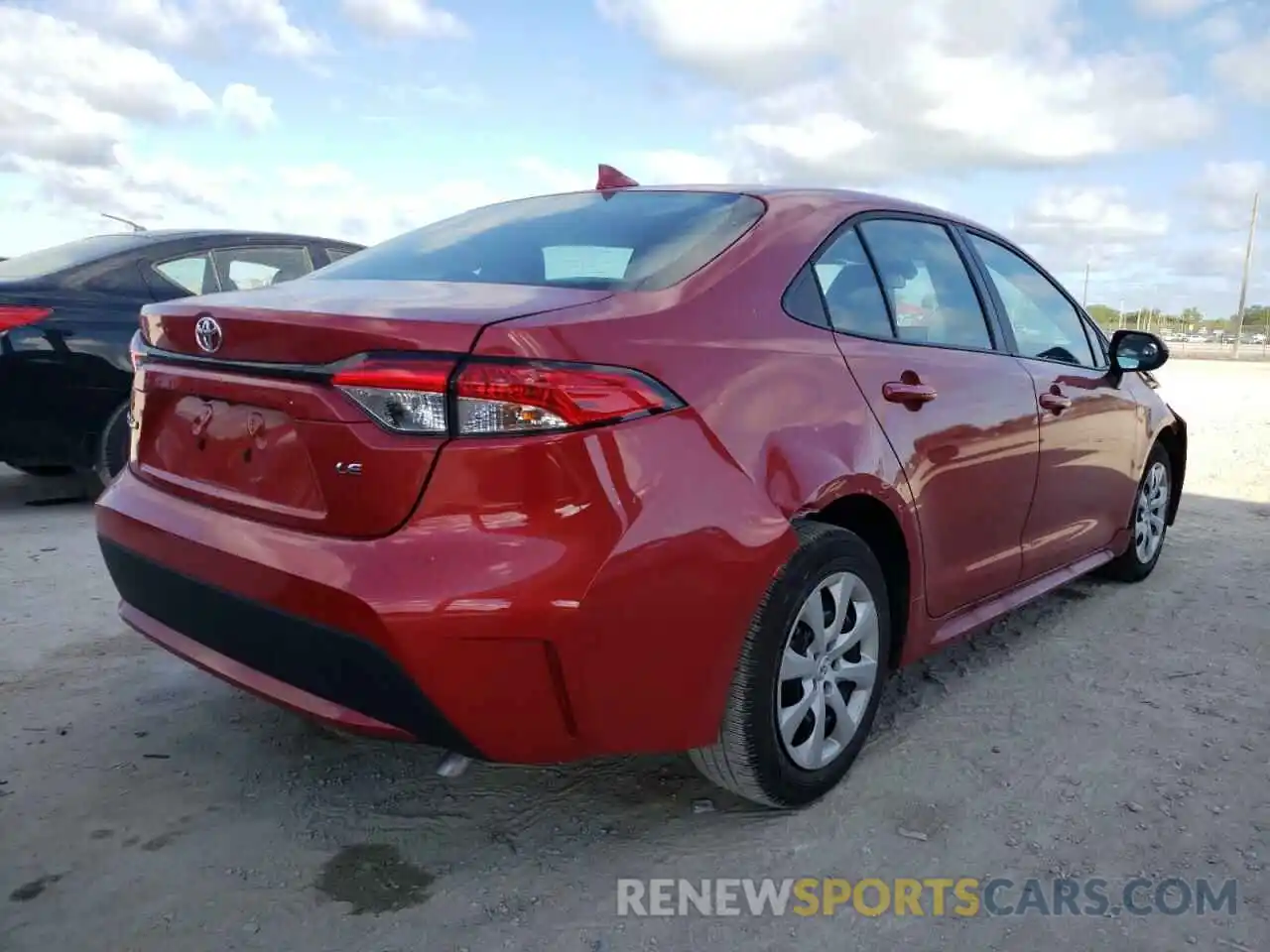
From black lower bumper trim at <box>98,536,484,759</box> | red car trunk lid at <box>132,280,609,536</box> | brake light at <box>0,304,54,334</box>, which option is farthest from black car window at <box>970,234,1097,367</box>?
brake light at <box>0,304,54,334</box>

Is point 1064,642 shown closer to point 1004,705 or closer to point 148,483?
point 1004,705

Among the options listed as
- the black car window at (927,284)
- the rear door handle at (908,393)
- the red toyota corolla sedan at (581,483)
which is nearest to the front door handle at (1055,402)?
the black car window at (927,284)

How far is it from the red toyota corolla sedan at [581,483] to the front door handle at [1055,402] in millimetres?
425

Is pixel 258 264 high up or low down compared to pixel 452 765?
up

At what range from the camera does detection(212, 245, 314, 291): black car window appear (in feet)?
18.6

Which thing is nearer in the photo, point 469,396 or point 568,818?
point 469,396

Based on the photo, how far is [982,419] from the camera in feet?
9.67

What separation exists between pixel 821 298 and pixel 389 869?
5.47 feet

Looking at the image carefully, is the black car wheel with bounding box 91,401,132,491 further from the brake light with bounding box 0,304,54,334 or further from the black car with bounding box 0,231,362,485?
the brake light with bounding box 0,304,54,334

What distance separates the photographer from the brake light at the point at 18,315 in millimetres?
4734

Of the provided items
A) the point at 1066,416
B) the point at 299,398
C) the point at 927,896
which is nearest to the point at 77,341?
the point at 299,398

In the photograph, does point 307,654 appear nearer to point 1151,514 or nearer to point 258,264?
point 1151,514

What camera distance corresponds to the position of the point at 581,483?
185 centimetres

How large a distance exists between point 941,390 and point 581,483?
4.48 feet
